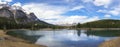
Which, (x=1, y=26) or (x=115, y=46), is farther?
(x=1, y=26)

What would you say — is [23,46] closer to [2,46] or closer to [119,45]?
[2,46]

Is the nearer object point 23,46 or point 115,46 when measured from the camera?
point 115,46

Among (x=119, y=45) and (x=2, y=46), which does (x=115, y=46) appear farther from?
(x=2, y=46)

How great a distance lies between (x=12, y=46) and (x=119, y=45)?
1621 centimetres

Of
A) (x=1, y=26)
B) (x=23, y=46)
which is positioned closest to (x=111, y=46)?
(x=23, y=46)

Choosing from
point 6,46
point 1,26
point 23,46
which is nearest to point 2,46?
point 6,46

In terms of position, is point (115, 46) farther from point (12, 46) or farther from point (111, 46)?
point (12, 46)

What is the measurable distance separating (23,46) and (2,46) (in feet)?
18.0

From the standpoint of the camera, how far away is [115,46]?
115 feet

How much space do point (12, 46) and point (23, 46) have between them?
11.2 ft

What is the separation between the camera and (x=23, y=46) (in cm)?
3966

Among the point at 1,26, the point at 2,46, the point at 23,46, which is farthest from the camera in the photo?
the point at 1,26

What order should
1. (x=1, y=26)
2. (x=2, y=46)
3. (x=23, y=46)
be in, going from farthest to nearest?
(x=1, y=26)
(x=23, y=46)
(x=2, y=46)

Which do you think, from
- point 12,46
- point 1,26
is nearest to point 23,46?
point 12,46
